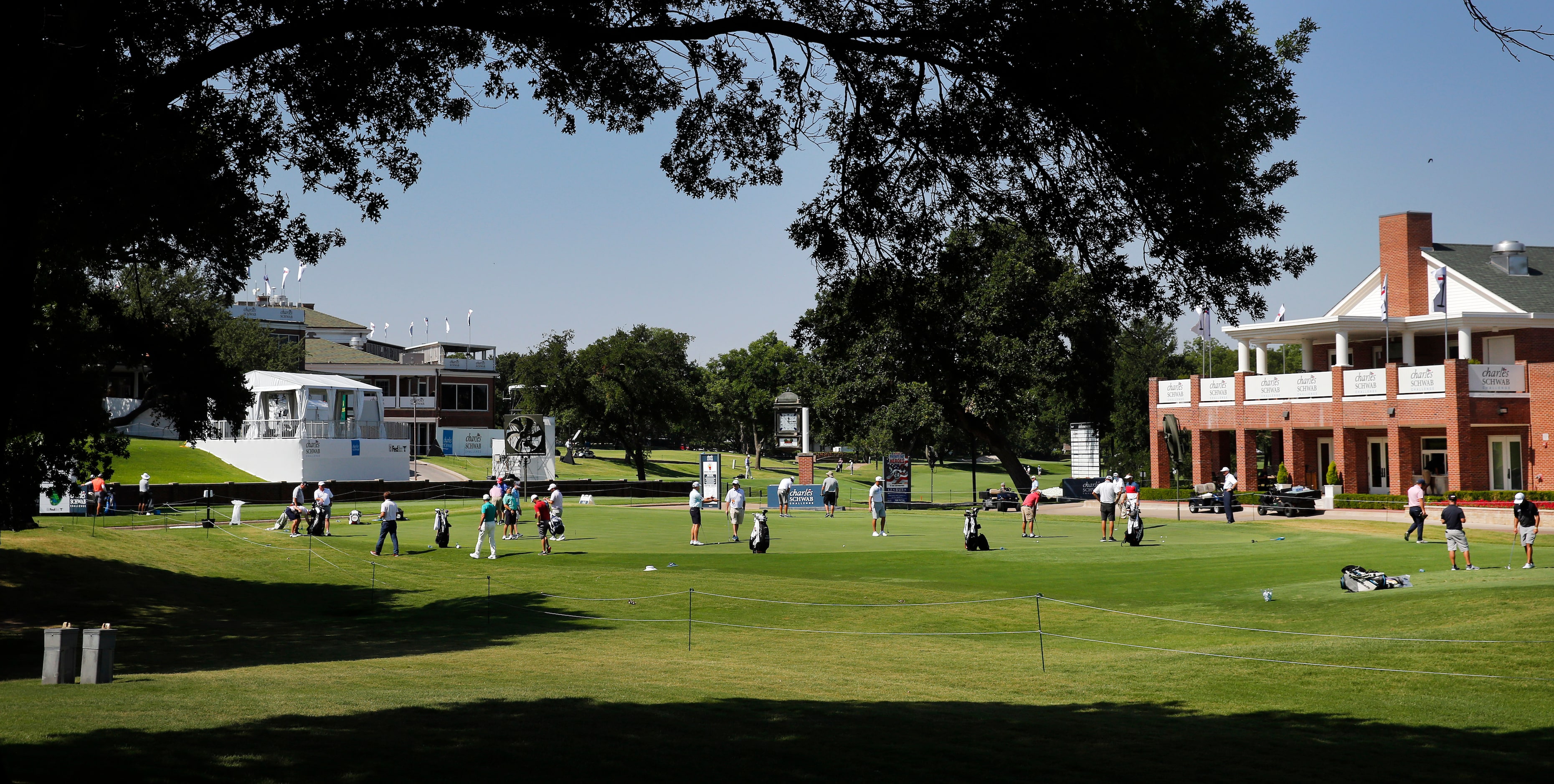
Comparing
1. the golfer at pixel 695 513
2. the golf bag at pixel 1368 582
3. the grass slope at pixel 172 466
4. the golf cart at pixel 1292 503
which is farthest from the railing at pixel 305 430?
the golf bag at pixel 1368 582

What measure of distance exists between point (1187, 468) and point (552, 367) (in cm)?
4870

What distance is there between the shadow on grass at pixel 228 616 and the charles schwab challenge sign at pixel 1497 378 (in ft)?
138

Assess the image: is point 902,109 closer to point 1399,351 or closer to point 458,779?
point 458,779

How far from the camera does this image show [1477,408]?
49750 mm

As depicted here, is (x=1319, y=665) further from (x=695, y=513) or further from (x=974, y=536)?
(x=695, y=513)

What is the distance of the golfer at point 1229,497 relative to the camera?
45.9 metres

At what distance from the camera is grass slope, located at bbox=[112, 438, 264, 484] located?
64562 millimetres

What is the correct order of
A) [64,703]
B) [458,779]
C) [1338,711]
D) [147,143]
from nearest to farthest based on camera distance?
[458,779] < [147,143] < [64,703] < [1338,711]

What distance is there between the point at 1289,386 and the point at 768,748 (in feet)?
174

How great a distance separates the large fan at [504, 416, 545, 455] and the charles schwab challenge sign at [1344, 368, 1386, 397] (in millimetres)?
36481

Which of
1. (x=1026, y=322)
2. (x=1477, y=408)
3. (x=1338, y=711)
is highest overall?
(x=1026, y=322)

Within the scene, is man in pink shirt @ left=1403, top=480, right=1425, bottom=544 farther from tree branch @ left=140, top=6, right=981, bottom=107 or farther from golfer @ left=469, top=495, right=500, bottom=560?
tree branch @ left=140, top=6, right=981, bottom=107

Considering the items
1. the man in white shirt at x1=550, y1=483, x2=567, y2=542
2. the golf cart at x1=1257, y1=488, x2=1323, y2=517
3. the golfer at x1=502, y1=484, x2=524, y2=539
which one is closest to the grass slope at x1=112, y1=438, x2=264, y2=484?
the golfer at x1=502, y1=484, x2=524, y2=539

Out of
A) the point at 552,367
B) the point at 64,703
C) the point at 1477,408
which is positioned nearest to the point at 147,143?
the point at 64,703
